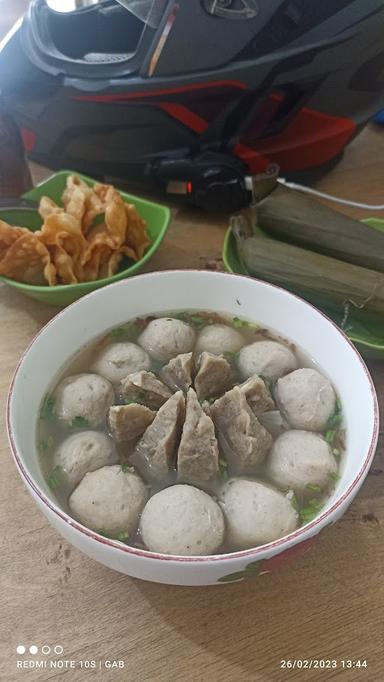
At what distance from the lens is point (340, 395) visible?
0.75 metres

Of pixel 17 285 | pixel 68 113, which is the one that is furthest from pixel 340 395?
pixel 68 113

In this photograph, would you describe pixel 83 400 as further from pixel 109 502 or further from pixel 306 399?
pixel 306 399

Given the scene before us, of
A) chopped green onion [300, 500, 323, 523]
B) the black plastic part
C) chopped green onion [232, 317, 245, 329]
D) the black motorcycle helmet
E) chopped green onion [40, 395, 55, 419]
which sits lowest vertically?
chopped green onion [300, 500, 323, 523]

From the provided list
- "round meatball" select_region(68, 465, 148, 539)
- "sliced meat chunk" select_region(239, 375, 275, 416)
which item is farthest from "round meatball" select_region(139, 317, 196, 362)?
"round meatball" select_region(68, 465, 148, 539)

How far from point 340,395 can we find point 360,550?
0.20m

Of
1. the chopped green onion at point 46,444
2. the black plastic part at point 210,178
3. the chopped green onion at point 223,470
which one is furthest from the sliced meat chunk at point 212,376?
the black plastic part at point 210,178

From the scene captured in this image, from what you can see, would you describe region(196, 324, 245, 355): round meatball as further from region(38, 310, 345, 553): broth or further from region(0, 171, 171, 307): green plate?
region(0, 171, 171, 307): green plate

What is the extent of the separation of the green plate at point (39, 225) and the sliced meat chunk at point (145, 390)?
0.24 metres

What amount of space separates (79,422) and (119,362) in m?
0.11

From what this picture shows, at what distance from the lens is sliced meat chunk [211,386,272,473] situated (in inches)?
28.1

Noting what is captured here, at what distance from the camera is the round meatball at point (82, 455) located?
27.4 inches

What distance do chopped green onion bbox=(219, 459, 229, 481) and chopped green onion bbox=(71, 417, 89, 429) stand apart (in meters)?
0.19

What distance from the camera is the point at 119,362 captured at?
0.83 meters

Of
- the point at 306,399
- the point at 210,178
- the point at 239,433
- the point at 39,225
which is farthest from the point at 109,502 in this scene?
the point at 210,178
